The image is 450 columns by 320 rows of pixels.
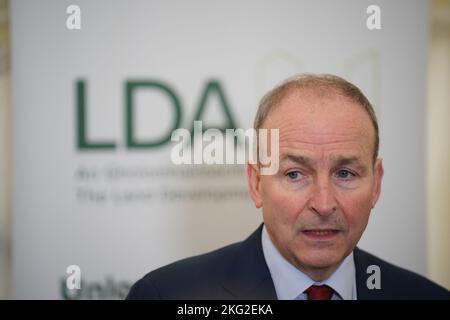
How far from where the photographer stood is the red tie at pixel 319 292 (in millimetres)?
1325

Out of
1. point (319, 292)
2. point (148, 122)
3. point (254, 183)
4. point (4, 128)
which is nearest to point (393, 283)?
point (319, 292)

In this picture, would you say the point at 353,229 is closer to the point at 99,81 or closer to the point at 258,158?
the point at 258,158

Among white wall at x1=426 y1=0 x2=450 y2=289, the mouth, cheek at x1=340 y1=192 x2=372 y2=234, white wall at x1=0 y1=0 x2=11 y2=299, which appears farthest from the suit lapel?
white wall at x1=0 y1=0 x2=11 y2=299

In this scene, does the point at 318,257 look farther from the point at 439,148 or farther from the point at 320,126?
the point at 439,148

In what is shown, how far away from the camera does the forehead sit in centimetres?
125

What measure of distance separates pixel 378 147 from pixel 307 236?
0.35m

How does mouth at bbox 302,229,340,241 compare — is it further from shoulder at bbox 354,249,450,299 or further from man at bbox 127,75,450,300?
shoulder at bbox 354,249,450,299

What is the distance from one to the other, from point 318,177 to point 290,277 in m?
0.28

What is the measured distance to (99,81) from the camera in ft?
4.82

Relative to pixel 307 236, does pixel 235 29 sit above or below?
above

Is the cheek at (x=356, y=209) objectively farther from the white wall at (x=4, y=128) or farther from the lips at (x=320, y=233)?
the white wall at (x=4, y=128)

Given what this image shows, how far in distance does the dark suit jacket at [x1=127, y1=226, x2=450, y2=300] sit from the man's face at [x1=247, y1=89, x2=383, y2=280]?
9 centimetres

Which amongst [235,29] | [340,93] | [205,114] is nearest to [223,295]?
[205,114]

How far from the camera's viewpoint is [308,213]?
4.13 ft
